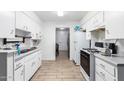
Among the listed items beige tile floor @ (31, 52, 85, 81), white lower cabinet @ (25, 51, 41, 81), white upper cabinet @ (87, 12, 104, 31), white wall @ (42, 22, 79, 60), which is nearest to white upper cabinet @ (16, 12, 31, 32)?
white lower cabinet @ (25, 51, 41, 81)

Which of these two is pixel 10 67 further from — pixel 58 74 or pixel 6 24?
pixel 58 74

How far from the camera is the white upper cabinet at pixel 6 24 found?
2207mm

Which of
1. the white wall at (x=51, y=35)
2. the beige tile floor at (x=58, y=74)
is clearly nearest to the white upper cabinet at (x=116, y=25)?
the beige tile floor at (x=58, y=74)

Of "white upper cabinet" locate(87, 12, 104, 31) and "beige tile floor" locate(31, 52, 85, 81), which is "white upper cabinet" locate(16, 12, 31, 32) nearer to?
"beige tile floor" locate(31, 52, 85, 81)

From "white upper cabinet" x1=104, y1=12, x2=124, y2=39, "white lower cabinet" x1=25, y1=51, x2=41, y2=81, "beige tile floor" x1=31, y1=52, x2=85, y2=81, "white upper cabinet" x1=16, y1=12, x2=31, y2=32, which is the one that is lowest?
"beige tile floor" x1=31, y1=52, x2=85, y2=81

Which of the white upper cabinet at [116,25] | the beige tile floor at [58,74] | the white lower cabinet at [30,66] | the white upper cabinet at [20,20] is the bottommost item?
the beige tile floor at [58,74]

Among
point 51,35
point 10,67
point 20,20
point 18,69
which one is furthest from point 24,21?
point 51,35

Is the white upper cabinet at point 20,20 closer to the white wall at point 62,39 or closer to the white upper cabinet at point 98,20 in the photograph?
the white upper cabinet at point 98,20

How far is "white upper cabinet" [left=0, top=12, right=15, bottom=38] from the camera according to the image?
2.21 m
